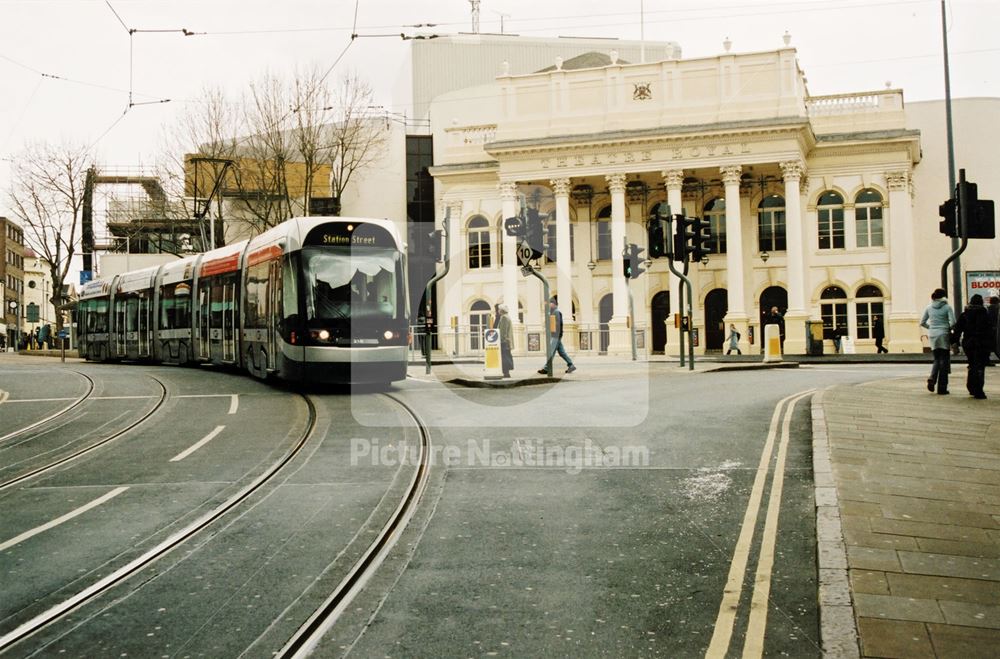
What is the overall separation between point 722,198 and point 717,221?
127 centimetres

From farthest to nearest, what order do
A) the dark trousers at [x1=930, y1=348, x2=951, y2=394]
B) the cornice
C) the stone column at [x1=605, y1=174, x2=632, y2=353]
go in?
the stone column at [x1=605, y1=174, x2=632, y2=353]
the cornice
the dark trousers at [x1=930, y1=348, x2=951, y2=394]

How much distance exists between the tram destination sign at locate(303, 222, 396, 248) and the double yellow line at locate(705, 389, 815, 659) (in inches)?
396

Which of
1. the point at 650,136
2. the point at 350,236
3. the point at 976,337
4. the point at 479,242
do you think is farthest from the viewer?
the point at 479,242

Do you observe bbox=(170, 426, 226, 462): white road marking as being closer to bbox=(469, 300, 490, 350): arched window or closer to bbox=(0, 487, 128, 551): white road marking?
bbox=(0, 487, 128, 551): white road marking

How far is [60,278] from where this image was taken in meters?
46.9

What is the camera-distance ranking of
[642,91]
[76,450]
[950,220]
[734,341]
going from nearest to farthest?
1. [76,450]
2. [950,220]
3. [734,341]
4. [642,91]

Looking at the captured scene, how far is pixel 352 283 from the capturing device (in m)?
17.2

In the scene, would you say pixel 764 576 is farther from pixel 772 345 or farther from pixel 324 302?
pixel 772 345

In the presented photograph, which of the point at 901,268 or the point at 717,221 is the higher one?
the point at 717,221

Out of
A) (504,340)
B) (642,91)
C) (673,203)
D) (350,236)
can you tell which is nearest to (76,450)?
(350,236)

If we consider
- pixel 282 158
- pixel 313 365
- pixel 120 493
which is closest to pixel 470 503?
pixel 120 493

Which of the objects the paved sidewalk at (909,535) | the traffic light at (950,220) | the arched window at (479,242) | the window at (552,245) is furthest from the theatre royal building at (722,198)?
the paved sidewalk at (909,535)

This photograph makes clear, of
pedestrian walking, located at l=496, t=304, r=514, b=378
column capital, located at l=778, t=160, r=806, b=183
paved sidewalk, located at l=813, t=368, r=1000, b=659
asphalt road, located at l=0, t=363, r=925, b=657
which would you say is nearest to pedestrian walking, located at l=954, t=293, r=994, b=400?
paved sidewalk, located at l=813, t=368, r=1000, b=659

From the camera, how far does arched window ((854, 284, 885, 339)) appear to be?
1815 inches
